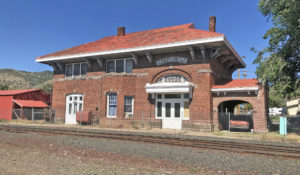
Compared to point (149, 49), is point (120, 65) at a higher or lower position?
lower

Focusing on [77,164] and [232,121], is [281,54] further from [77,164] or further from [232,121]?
[77,164]

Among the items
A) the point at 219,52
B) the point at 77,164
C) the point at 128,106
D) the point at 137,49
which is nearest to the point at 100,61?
the point at 137,49

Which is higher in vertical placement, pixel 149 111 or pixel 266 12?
pixel 266 12

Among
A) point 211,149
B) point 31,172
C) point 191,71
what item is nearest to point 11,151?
point 31,172

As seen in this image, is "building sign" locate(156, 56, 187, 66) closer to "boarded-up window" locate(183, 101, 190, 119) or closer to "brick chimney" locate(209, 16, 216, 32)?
"boarded-up window" locate(183, 101, 190, 119)

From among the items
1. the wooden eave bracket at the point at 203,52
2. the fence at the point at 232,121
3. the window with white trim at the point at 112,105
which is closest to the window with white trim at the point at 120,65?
the window with white trim at the point at 112,105

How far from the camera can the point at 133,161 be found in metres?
7.46

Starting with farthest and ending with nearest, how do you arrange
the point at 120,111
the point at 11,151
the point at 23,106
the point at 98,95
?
the point at 23,106, the point at 98,95, the point at 120,111, the point at 11,151

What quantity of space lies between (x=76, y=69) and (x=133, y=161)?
19.1 meters

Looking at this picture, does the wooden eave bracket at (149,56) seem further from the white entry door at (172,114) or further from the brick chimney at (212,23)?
the brick chimney at (212,23)

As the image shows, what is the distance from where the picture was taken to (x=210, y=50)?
18.5m

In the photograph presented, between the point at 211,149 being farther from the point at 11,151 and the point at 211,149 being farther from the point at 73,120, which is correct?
the point at 73,120

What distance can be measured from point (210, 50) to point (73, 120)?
15.1 meters

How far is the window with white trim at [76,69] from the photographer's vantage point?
24.3 meters
